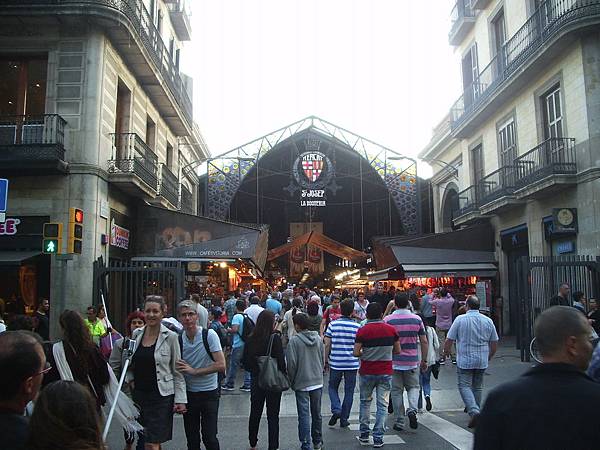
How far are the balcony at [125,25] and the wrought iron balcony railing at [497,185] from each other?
40.5ft

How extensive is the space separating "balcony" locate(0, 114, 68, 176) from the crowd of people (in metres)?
4.94

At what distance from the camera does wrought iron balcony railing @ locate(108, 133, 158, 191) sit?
54.3 feet

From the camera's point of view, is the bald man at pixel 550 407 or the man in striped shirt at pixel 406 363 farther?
the man in striped shirt at pixel 406 363

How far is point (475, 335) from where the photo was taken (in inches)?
307

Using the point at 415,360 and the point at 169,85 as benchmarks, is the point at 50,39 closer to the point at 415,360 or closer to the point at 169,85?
the point at 169,85

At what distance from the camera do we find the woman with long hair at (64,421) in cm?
218

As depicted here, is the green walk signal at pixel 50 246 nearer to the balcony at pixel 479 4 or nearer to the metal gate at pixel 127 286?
the metal gate at pixel 127 286

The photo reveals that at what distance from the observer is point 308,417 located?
6750mm

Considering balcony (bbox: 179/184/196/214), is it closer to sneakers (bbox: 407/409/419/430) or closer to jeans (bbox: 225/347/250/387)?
jeans (bbox: 225/347/250/387)

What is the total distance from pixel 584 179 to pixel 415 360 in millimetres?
10178

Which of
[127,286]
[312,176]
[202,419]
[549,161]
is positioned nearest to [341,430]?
[202,419]

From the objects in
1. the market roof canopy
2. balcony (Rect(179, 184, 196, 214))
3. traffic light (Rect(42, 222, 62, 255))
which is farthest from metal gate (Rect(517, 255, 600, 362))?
balcony (Rect(179, 184, 196, 214))

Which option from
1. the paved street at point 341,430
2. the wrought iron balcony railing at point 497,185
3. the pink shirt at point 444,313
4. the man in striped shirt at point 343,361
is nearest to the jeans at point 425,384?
the paved street at point 341,430

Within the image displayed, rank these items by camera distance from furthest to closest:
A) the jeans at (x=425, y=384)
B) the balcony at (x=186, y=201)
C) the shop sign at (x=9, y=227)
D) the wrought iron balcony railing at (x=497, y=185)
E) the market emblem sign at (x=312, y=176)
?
the market emblem sign at (x=312, y=176), the balcony at (x=186, y=201), the wrought iron balcony railing at (x=497, y=185), the shop sign at (x=9, y=227), the jeans at (x=425, y=384)
